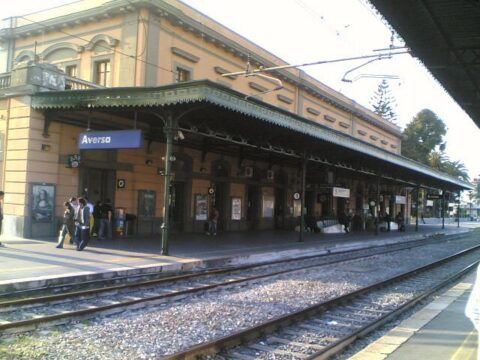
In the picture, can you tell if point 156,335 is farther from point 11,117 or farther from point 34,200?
point 11,117

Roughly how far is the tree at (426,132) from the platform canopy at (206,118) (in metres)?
66.0

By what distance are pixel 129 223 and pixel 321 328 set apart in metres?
14.0

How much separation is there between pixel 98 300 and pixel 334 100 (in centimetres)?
3453

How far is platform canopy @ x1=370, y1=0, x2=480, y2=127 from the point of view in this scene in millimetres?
8602

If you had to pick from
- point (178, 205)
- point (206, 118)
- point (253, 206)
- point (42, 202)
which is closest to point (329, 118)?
point (253, 206)

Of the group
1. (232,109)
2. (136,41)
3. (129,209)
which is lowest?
(129,209)

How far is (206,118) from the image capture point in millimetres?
17438

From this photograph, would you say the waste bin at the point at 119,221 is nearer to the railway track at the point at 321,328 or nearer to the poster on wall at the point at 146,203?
the poster on wall at the point at 146,203

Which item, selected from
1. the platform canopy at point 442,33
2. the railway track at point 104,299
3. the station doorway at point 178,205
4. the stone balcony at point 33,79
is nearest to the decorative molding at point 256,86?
the station doorway at point 178,205

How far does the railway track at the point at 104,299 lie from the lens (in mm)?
7473

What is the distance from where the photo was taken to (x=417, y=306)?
962cm

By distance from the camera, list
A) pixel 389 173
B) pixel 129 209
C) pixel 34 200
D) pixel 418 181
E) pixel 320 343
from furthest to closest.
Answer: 1. pixel 418 181
2. pixel 389 173
3. pixel 129 209
4. pixel 34 200
5. pixel 320 343

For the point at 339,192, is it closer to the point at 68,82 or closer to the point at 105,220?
the point at 105,220

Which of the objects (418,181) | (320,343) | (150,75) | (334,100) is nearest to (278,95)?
(334,100)
